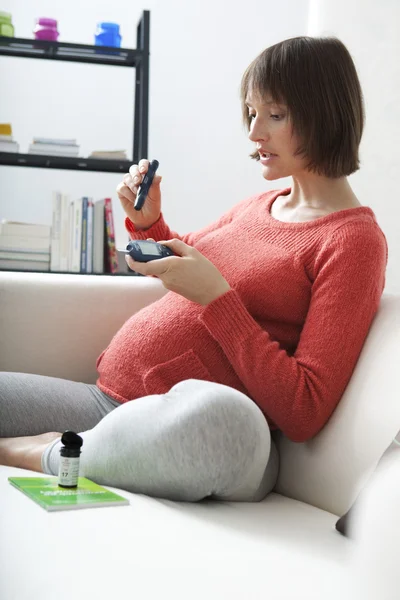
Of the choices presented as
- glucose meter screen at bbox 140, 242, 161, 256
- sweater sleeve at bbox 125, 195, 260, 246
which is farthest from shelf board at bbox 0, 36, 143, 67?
glucose meter screen at bbox 140, 242, 161, 256

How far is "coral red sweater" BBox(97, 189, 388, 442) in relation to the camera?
1236 mm

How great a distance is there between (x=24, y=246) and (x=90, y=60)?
81 cm

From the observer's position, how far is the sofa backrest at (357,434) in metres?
1.11

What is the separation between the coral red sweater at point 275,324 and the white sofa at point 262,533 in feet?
0.16

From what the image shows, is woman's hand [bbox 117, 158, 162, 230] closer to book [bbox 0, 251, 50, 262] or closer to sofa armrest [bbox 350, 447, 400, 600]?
sofa armrest [bbox 350, 447, 400, 600]

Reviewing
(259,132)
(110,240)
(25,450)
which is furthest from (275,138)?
(110,240)

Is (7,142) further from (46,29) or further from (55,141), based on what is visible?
(46,29)

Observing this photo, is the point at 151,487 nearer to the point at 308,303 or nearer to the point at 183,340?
the point at 183,340

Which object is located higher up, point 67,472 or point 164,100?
point 164,100

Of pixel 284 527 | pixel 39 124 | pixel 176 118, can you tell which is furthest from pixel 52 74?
pixel 284 527

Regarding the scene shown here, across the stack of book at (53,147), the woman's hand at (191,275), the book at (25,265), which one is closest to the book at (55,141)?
the stack of book at (53,147)

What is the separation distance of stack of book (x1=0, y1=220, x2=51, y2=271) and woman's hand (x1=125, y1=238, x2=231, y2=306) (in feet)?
5.85

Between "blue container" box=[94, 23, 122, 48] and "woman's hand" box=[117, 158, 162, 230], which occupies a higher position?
"blue container" box=[94, 23, 122, 48]

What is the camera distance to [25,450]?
129 cm
